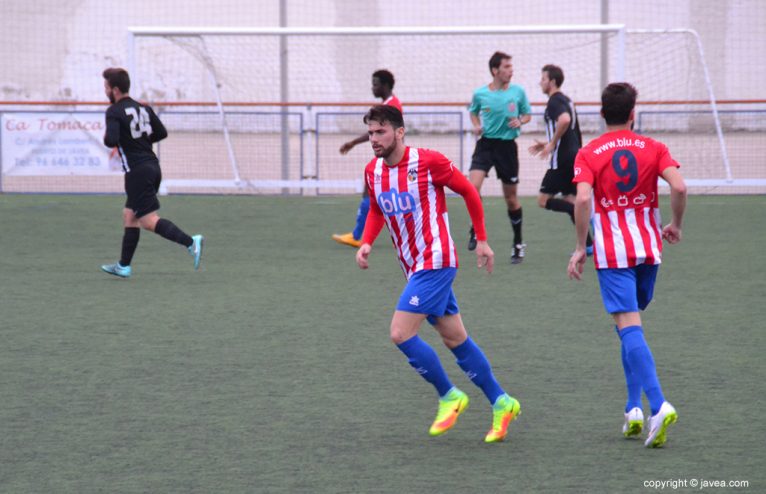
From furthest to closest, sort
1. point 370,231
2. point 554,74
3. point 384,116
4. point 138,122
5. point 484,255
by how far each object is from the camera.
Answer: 1. point 554,74
2. point 138,122
3. point 370,231
4. point 484,255
5. point 384,116

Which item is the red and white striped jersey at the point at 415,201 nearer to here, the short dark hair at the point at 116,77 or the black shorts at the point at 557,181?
the short dark hair at the point at 116,77

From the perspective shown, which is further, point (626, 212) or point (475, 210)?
point (475, 210)

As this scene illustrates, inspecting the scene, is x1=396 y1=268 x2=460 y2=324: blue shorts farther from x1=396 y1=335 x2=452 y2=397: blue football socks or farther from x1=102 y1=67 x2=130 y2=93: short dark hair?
x1=102 y1=67 x2=130 y2=93: short dark hair

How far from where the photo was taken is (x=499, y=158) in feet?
36.4

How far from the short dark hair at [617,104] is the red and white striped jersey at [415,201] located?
739 millimetres

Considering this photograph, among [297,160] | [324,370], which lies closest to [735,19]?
[297,160]

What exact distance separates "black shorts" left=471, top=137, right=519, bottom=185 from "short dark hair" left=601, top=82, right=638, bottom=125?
6004 mm

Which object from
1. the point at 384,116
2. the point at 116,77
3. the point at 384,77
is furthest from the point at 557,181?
the point at 384,116

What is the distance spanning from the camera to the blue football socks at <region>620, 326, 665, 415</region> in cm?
477

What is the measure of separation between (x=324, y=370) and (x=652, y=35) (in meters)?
14.7

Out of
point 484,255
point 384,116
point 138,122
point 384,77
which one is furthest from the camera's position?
point 384,77

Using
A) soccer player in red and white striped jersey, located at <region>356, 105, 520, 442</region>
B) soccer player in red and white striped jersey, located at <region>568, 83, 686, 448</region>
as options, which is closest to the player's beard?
soccer player in red and white striped jersey, located at <region>356, 105, 520, 442</region>

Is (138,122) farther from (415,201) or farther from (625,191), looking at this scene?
(625,191)

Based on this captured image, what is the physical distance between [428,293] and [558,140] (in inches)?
229
